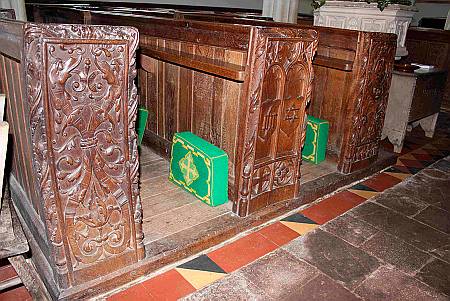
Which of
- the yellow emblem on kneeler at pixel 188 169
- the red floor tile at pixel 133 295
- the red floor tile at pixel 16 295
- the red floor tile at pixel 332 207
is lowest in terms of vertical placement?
the red floor tile at pixel 16 295

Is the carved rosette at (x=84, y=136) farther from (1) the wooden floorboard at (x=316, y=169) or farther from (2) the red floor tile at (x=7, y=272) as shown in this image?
(1) the wooden floorboard at (x=316, y=169)

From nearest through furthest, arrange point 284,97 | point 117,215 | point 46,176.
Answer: point 46,176 → point 117,215 → point 284,97

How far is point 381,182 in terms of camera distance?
3.14m

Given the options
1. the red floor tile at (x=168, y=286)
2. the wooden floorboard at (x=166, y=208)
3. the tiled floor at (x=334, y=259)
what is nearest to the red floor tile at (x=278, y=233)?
the tiled floor at (x=334, y=259)

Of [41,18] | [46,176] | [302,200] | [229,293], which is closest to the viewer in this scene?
[46,176]

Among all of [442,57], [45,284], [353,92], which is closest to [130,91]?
[45,284]

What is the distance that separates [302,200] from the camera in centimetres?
262

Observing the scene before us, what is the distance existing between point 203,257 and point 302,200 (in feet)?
2.95

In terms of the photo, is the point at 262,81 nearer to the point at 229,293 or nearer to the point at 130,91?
the point at 130,91

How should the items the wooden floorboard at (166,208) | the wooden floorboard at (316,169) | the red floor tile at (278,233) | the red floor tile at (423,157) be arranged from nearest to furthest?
the wooden floorboard at (166,208) < the red floor tile at (278,233) < the wooden floorboard at (316,169) < the red floor tile at (423,157)

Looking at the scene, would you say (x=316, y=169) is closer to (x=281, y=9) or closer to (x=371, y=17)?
(x=371, y=17)

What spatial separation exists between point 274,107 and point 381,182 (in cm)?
149

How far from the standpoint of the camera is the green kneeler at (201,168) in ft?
7.56

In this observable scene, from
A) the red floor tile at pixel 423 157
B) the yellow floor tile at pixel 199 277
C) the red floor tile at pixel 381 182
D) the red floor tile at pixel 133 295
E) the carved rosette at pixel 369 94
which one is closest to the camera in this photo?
the red floor tile at pixel 133 295
